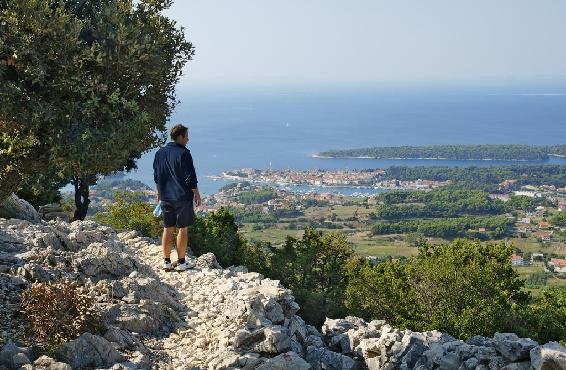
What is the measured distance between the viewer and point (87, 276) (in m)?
11.5

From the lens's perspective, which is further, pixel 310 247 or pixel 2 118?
pixel 310 247

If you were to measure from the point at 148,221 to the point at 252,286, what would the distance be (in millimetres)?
11667

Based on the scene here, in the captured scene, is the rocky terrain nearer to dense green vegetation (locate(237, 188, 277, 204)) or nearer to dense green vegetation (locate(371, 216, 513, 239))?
dense green vegetation (locate(371, 216, 513, 239))

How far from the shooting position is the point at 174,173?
1147 cm

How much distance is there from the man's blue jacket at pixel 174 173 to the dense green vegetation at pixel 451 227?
315 ft

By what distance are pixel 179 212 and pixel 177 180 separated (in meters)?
0.80

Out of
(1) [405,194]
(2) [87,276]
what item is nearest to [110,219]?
(2) [87,276]

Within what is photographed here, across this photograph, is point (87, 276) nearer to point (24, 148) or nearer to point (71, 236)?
point (71, 236)

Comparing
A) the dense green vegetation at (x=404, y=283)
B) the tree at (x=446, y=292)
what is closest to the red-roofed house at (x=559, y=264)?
the dense green vegetation at (x=404, y=283)

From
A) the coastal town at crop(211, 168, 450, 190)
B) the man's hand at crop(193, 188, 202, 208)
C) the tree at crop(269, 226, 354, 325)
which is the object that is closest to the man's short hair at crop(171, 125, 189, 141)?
the man's hand at crop(193, 188, 202, 208)

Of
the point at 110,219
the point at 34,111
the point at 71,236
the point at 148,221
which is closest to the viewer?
the point at 34,111

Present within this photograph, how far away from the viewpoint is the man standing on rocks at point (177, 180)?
1137 cm

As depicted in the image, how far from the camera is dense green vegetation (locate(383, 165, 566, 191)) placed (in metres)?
154

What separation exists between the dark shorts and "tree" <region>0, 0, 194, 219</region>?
3.01m
